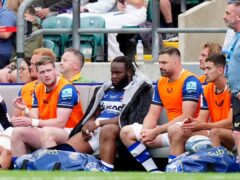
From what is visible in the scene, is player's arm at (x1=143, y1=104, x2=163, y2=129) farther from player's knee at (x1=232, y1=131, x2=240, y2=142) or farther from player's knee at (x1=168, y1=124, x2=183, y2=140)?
player's knee at (x1=232, y1=131, x2=240, y2=142)

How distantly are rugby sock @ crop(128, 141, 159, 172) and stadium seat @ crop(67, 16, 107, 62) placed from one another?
3398 millimetres

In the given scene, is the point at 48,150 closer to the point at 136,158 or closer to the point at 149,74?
the point at 136,158

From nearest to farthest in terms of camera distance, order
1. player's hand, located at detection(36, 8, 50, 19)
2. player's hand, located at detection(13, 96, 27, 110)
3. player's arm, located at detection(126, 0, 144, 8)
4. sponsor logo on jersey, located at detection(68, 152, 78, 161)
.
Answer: sponsor logo on jersey, located at detection(68, 152, 78, 161) → player's hand, located at detection(13, 96, 27, 110) → player's arm, located at detection(126, 0, 144, 8) → player's hand, located at detection(36, 8, 50, 19)

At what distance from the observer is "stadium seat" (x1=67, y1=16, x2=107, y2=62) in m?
18.8

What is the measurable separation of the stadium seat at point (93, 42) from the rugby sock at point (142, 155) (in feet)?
11.1

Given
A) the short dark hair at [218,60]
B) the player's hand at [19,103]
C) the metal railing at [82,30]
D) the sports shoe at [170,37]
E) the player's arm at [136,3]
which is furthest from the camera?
the player's arm at [136,3]

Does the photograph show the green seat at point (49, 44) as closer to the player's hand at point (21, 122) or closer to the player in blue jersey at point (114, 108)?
the player in blue jersey at point (114, 108)

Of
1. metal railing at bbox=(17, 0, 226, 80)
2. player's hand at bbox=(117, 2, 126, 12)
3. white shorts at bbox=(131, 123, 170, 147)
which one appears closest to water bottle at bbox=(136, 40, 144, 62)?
metal railing at bbox=(17, 0, 226, 80)

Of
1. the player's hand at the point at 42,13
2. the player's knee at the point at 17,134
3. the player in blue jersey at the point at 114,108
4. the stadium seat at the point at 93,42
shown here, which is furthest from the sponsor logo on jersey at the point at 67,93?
the player's hand at the point at 42,13

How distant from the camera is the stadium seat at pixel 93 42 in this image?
18.8 m

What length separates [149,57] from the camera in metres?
18.8

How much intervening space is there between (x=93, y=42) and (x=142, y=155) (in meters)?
3.61

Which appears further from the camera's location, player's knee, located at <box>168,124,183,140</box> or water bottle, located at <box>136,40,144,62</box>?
water bottle, located at <box>136,40,144,62</box>

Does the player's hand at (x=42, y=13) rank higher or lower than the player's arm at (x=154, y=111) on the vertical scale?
higher
